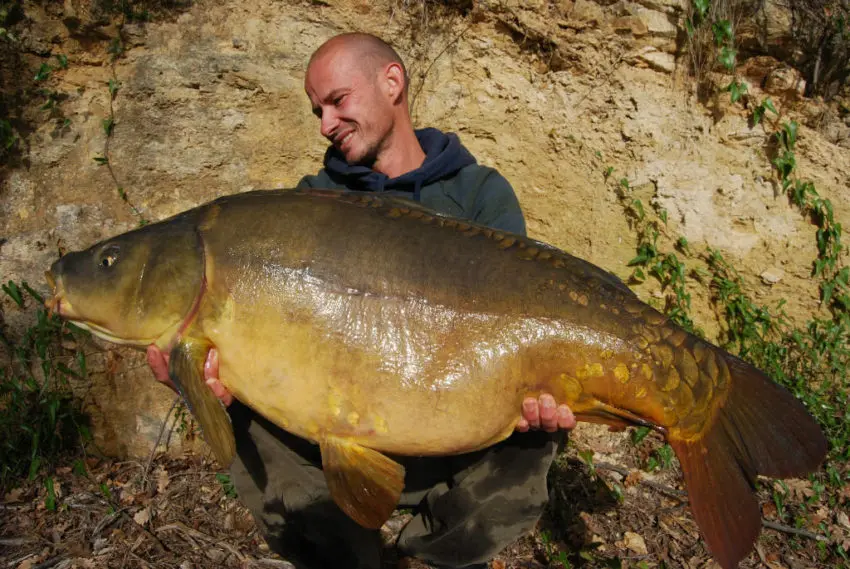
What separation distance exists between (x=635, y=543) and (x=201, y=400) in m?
2.14

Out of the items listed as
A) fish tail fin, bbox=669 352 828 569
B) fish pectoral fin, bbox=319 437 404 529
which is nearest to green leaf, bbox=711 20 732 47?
fish tail fin, bbox=669 352 828 569

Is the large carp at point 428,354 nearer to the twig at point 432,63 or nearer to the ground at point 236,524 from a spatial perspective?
the ground at point 236,524

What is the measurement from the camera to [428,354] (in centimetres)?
161

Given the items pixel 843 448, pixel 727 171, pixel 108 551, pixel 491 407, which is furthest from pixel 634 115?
pixel 108 551

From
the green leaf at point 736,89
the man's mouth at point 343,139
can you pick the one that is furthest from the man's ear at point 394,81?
the green leaf at point 736,89

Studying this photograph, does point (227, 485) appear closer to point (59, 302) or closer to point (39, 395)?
point (39, 395)

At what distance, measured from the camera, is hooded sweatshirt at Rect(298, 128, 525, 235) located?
2387 mm

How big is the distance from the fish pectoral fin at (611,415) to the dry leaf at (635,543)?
134cm

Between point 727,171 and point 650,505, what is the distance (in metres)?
1.90

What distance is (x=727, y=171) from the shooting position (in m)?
3.29

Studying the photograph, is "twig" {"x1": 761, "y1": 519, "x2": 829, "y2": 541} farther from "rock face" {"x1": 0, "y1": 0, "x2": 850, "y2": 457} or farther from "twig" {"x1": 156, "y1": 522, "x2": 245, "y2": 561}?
"twig" {"x1": 156, "y1": 522, "x2": 245, "y2": 561}

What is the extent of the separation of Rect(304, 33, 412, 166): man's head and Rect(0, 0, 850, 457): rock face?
0.93 metres

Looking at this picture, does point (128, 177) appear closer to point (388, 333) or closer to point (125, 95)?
point (125, 95)

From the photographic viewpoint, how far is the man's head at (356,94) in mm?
2457
